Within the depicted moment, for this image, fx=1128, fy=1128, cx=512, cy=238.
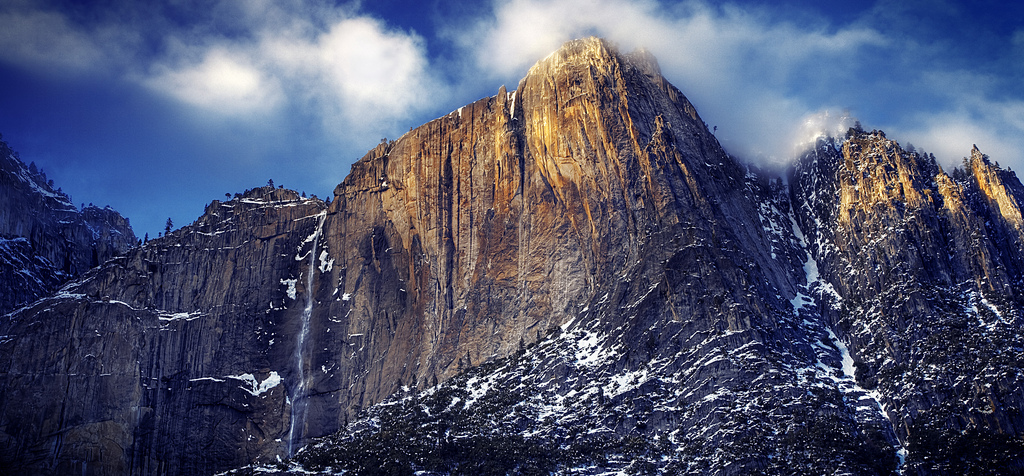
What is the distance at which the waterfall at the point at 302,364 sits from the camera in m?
172

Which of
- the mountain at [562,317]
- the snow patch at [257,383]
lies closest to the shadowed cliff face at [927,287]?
the mountain at [562,317]

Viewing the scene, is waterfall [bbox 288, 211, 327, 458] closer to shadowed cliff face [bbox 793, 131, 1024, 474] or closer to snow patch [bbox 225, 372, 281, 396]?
snow patch [bbox 225, 372, 281, 396]

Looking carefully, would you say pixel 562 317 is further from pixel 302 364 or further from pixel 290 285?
pixel 290 285

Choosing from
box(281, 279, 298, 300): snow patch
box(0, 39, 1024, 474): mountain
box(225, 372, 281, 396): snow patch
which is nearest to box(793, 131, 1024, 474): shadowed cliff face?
box(0, 39, 1024, 474): mountain

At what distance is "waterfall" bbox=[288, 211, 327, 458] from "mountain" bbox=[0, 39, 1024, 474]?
43 cm

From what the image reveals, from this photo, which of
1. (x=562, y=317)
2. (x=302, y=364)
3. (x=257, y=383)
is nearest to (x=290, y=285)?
(x=302, y=364)

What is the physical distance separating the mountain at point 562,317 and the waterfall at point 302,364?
43cm

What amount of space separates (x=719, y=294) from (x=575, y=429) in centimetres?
2683

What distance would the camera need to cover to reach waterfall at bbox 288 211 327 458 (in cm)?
17225

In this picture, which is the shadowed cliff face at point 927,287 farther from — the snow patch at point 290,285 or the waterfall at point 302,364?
the snow patch at point 290,285

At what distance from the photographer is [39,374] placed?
178250 millimetres

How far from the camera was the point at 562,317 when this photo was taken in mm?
161000

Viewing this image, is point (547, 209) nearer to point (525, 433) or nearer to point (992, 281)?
point (525, 433)

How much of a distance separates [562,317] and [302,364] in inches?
1815
